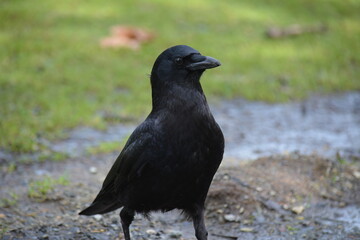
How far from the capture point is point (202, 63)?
3.37m

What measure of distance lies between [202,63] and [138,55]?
6.71 metres

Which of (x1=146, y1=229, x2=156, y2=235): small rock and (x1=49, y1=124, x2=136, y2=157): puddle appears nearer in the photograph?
(x1=146, y1=229, x2=156, y2=235): small rock

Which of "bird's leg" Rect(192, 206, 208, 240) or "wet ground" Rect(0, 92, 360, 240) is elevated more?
"bird's leg" Rect(192, 206, 208, 240)

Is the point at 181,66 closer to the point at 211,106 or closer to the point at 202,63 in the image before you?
the point at 202,63

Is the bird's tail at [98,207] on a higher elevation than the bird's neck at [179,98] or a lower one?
lower

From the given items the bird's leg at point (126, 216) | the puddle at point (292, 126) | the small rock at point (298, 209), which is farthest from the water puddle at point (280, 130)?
the bird's leg at point (126, 216)

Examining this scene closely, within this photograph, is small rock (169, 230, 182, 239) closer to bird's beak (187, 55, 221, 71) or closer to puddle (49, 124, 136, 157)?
bird's beak (187, 55, 221, 71)

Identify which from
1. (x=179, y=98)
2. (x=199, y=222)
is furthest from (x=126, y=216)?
(x=179, y=98)

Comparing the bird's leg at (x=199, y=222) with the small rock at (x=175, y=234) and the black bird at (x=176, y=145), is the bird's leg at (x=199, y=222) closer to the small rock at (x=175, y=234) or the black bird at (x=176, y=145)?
the black bird at (x=176, y=145)

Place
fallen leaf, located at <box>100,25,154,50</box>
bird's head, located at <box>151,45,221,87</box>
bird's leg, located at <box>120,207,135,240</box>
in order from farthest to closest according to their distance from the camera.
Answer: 1. fallen leaf, located at <box>100,25,154,50</box>
2. bird's leg, located at <box>120,207,135,240</box>
3. bird's head, located at <box>151,45,221,87</box>

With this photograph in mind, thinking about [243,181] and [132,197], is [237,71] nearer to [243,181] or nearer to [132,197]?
[243,181]

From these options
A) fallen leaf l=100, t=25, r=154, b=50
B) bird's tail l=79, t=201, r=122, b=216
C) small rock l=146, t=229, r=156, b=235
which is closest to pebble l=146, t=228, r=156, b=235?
small rock l=146, t=229, r=156, b=235

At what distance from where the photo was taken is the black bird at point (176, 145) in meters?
3.29

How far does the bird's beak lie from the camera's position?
3.35m
